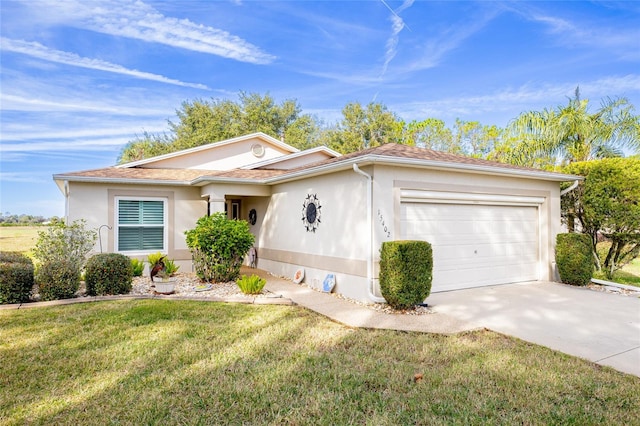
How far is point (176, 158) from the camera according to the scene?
45.2ft

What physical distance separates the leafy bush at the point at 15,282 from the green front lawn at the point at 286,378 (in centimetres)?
172

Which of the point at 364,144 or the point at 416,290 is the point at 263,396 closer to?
the point at 416,290

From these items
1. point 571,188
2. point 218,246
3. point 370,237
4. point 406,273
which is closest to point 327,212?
point 370,237

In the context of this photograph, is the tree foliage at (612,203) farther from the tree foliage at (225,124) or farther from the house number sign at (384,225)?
the tree foliage at (225,124)

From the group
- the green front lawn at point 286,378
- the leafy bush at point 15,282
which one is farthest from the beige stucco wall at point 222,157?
the green front lawn at point 286,378

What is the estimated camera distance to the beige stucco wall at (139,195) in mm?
10242

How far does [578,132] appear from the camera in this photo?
13.7 m

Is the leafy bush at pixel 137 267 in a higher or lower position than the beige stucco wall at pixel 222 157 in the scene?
lower

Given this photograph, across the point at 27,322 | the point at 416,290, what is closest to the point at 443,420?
the point at 416,290

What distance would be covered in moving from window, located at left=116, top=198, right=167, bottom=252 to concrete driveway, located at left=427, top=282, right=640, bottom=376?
26.7 feet

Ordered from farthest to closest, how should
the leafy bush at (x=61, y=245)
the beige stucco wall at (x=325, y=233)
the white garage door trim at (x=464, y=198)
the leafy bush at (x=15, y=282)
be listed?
the leafy bush at (x=61, y=245), the white garage door trim at (x=464, y=198), the beige stucco wall at (x=325, y=233), the leafy bush at (x=15, y=282)

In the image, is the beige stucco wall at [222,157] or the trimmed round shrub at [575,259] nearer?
the trimmed round shrub at [575,259]

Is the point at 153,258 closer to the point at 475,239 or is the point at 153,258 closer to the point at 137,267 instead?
the point at 137,267

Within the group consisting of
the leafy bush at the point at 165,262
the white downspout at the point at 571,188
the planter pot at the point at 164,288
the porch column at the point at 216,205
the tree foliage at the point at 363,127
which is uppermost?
the tree foliage at the point at 363,127
